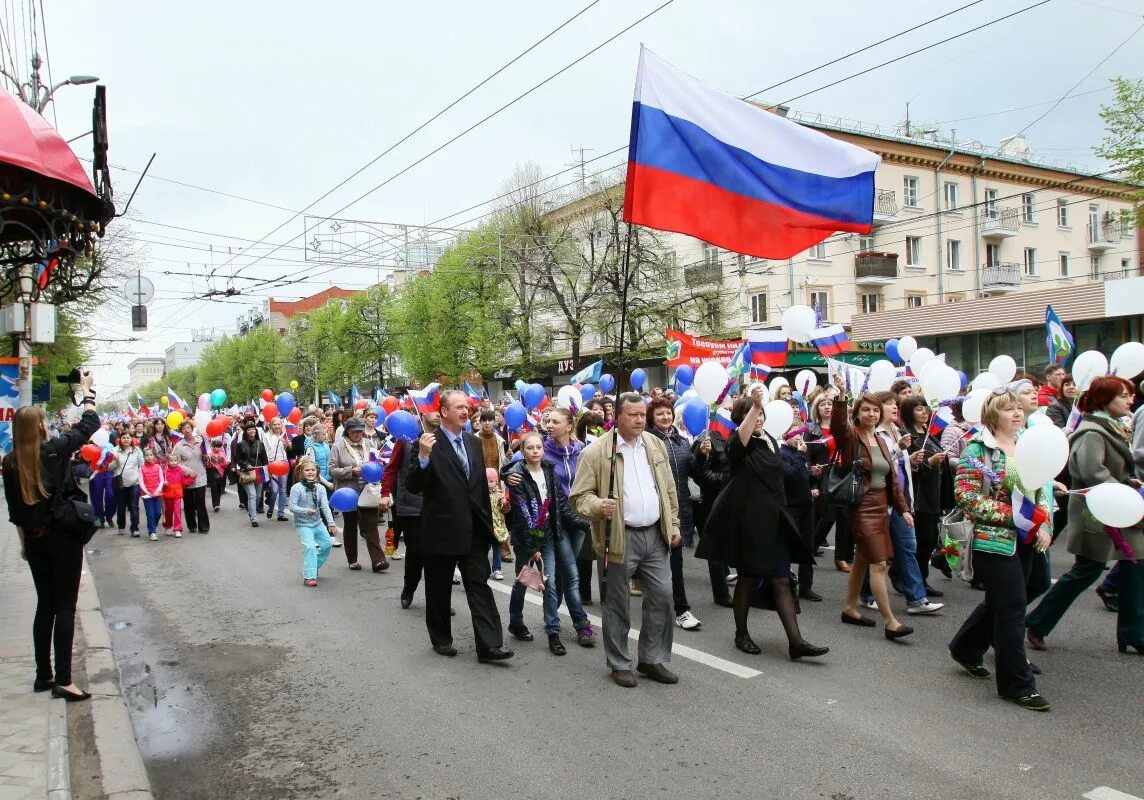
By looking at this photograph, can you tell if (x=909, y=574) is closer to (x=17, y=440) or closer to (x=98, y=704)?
(x=98, y=704)

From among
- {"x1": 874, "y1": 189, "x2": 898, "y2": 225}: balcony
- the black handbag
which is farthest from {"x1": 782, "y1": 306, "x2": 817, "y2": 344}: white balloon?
{"x1": 874, "y1": 189, "x2": 898, "y2": 225}: balcony

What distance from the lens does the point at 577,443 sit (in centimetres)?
712

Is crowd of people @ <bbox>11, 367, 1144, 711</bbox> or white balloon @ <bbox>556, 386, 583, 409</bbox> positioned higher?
white balloon @ <bbox>556, 386, 583, 409</bbox>

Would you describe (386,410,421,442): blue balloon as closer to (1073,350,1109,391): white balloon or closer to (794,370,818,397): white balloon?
(794,370,818,397): white balloon

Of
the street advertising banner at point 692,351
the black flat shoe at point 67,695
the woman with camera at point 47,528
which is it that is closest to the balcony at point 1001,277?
the street advertising banner at point 692,351

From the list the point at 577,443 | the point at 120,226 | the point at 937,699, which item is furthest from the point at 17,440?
the point at 120,226

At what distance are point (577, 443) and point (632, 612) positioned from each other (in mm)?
1605

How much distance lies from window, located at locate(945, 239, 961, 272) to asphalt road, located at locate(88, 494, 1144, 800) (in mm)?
35855

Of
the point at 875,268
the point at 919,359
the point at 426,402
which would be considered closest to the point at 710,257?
the point at 875,268

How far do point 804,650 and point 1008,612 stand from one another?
4.50 feet

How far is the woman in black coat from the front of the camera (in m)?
5.94

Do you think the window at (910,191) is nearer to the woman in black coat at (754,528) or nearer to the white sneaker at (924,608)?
the white sneaker at (924,608)

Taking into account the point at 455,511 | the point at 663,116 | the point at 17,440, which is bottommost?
the point at 455,511

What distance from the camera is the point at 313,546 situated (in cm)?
947
